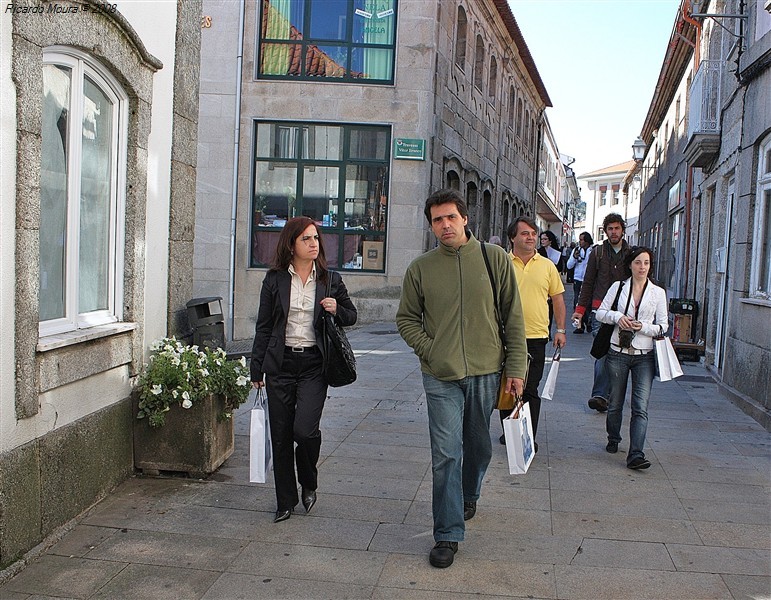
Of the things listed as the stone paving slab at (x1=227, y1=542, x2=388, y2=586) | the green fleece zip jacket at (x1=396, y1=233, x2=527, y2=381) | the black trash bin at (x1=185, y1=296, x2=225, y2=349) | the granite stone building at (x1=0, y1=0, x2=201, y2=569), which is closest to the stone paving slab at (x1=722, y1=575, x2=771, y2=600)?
the green fleece zip jacket at (x1=396, y1=233, x2=527, y2=381)

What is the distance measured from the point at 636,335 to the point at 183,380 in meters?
3.33

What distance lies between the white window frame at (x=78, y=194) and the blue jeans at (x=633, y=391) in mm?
3666

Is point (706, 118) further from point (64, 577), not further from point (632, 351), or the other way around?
point (64, 577)

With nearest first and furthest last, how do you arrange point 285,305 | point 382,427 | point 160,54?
1. point 285,305
2. point 160,54
3. point 382,427

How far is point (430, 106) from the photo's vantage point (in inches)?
638

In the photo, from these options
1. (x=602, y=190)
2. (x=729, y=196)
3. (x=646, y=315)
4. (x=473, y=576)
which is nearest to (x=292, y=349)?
(x=473, y=576)

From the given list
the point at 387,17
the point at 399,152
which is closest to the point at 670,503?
the point at 399,152

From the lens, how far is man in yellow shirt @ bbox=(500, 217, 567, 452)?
6293 mm

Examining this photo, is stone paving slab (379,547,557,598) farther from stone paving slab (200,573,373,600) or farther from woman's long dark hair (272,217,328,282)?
woman's long dark hair (272,217,328,282)

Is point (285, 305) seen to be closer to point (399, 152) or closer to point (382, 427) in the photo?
point (382, 427)

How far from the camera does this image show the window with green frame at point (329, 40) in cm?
1606

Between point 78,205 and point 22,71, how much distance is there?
0.99 m

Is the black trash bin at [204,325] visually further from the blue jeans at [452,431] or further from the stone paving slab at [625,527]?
the stone paving slab at [625,527]

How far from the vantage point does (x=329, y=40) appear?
16.1 metres
